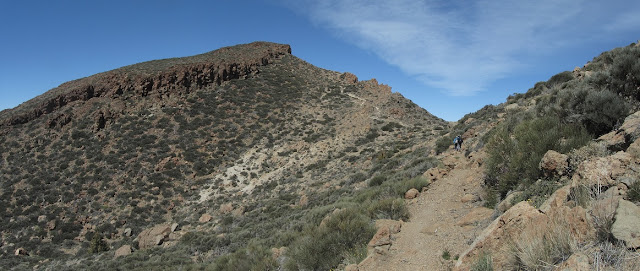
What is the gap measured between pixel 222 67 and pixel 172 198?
21.6 metres

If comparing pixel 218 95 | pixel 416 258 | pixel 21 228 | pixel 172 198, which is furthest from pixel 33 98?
pixel 416 258

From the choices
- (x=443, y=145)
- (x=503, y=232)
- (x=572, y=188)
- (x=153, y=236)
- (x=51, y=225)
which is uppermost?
(x=443, y=145)

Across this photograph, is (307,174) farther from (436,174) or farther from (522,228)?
(522,228)

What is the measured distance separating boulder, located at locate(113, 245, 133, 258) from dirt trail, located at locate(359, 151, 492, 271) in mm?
15447

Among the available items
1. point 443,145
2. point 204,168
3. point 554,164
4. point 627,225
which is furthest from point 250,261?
point 204,168

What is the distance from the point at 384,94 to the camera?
41125 millimetres

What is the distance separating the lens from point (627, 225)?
2730mm

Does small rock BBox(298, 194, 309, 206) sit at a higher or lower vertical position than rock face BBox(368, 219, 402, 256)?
lower

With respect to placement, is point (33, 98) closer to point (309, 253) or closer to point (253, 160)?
point (253, 160)

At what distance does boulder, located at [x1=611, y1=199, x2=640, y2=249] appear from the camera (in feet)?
8.53

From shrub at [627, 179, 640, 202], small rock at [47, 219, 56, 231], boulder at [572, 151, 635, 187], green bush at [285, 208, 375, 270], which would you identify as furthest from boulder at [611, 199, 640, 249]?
small rock at [47, 219, 56, 231]

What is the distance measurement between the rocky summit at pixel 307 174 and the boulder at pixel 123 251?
7.1 inches

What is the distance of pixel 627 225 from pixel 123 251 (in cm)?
1982

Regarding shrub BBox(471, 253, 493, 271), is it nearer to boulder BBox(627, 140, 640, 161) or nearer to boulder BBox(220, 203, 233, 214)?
boulder BBox(627, 140, 640, 161)
